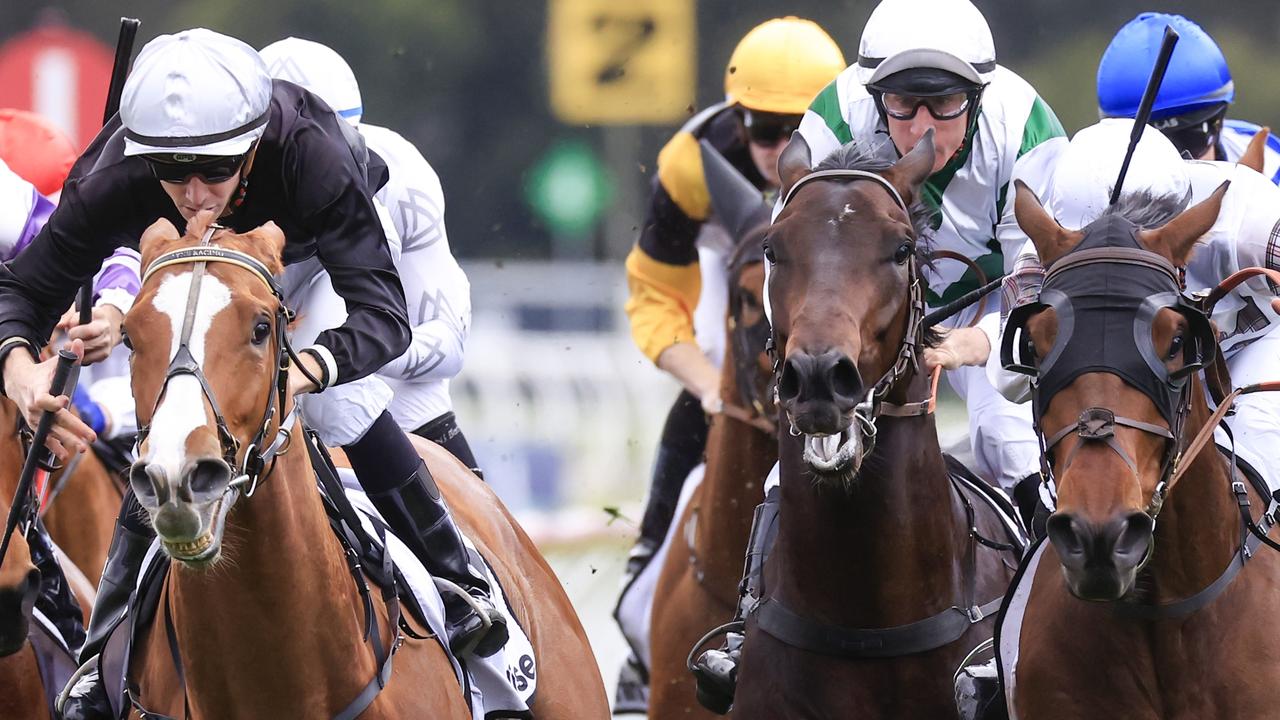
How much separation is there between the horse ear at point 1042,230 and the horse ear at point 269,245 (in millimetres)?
1582

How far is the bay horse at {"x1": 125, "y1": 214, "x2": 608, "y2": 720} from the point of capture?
402 cm

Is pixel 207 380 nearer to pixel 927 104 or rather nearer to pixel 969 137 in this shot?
pixel 927 104

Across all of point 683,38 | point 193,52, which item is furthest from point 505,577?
point 683,38

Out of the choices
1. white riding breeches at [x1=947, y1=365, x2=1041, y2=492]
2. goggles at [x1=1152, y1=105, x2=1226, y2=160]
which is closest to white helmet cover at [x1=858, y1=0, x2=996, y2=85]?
white riding breeches at [x1=947, y1=365, x2=1041, y2=492]

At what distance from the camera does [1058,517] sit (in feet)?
14.0

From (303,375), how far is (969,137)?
2134 mm

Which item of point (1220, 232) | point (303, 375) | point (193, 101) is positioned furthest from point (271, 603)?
point (1220, 232)

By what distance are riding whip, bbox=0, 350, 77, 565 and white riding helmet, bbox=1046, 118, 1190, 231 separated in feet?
7.46

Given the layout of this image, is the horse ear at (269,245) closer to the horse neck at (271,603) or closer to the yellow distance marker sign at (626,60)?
the horse neck at (271,603)

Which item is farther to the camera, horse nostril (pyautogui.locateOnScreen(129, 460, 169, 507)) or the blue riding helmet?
the blue riding helmet

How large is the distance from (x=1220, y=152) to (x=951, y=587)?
2736 millimetres

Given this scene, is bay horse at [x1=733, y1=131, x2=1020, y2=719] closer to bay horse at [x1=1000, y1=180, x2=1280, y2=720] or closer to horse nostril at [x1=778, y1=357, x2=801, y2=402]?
horse nostril at [x1=778, y1=357, x2=801, y2=402]

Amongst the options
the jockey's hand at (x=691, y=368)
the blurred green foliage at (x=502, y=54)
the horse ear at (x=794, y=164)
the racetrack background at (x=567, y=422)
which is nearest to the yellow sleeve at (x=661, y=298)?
the jockey's hand at (x=691, y=368)

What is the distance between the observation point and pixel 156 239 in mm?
4336
